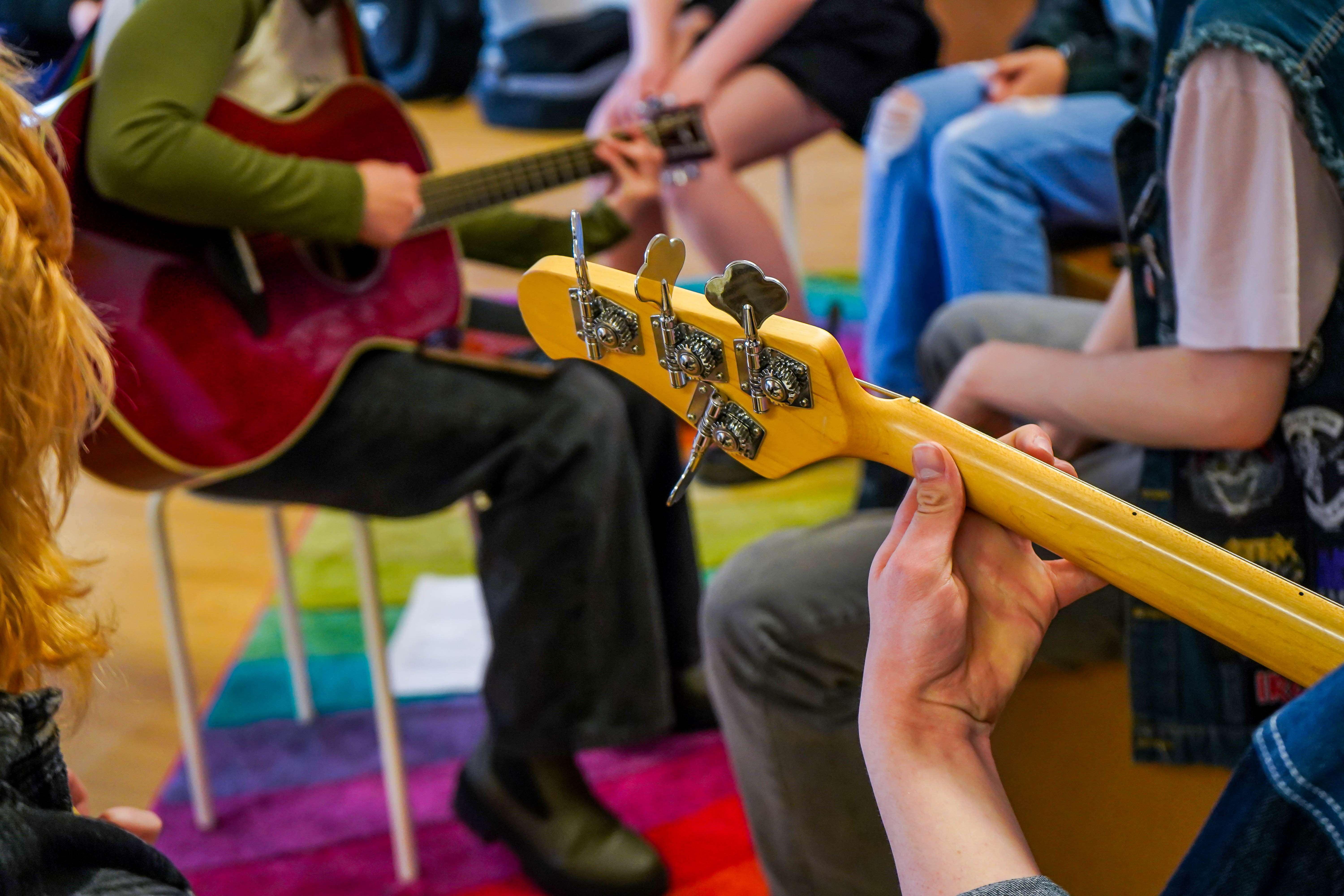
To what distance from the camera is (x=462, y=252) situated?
1.62 m

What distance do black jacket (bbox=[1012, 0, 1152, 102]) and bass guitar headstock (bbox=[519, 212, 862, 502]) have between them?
55.0 inches

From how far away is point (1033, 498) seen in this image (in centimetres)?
68

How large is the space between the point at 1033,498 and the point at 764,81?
5.67ft

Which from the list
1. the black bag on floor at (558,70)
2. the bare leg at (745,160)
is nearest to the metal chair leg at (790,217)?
the bare leg at (745,160)

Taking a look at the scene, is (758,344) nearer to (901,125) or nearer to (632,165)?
(632,165)

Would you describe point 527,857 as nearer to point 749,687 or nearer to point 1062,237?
point 749,687

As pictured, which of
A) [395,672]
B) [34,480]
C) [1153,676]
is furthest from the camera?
[395,672]

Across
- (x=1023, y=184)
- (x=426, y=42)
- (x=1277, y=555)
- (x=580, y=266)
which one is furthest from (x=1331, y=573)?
(x=426, y=42)

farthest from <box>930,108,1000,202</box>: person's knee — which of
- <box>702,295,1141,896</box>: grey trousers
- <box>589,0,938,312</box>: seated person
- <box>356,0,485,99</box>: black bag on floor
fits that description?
<box>356,0,485,99</box>: black bag on floor

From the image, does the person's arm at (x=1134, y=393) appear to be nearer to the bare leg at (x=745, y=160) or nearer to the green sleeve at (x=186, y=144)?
the green sleeve at (x=186, y=144)

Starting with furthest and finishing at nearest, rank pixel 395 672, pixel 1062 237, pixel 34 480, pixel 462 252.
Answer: pixel 1062 237 → pixel 395 672 → pixel 462 252 → pixel 34 480

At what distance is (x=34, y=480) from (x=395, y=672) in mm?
1156

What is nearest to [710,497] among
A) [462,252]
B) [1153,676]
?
[462,252]

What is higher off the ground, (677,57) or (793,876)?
(677,57)
